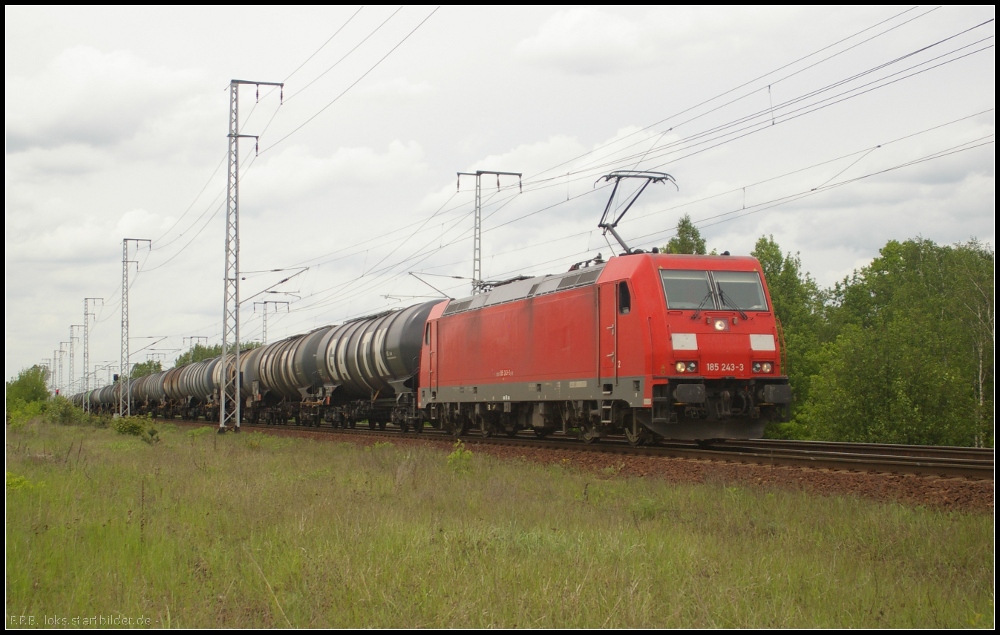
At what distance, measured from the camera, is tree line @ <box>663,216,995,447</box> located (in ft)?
130

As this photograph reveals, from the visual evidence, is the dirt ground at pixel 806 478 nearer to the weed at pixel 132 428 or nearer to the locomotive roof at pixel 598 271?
the locomotive roof at pixel 598 271

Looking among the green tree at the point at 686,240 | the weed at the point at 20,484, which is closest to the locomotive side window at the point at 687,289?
the weed at the point at 20,484

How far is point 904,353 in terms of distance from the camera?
42.3 metres

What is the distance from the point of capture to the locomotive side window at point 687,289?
52.8 feet

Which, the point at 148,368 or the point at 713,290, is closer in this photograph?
the point at 713,290

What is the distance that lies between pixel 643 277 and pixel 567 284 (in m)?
2.94

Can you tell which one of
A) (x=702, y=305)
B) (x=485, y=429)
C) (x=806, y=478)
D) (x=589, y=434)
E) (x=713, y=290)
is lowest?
(x=806, y=478)

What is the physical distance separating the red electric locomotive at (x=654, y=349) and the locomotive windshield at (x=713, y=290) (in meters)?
0.02

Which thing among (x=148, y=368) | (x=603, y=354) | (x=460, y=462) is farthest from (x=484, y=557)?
(x=148, y=368)

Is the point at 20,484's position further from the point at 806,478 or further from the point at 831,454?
the point at 831,454

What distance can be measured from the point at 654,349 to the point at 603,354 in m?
1.77

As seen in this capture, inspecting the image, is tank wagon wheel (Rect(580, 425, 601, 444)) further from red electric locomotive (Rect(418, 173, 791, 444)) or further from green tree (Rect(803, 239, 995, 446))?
green tree (Rect(803, 239, 995, 446))

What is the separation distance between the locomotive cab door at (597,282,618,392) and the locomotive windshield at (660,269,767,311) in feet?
3.78

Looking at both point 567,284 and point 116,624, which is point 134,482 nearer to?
point 116,624
